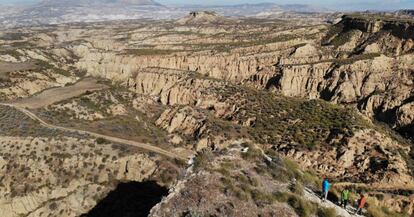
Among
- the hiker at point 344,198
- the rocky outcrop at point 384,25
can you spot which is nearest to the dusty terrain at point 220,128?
the rocky outcrop at point 384,25

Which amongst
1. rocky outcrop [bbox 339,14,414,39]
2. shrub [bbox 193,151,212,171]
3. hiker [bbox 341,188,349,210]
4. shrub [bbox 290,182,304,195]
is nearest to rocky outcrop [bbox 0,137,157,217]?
shrub [bbox 193,151,212,171]

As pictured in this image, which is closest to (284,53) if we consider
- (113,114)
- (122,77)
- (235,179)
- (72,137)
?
(122,77)

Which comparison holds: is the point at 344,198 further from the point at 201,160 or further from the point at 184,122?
the point at 184,122

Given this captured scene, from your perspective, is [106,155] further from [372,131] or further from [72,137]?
[372,131]

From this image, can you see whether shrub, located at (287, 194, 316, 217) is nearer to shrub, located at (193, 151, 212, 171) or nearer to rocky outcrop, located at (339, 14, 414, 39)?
shrub, located at (193, 151, 212, 171)

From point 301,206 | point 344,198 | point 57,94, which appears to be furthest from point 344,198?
point 57,94
